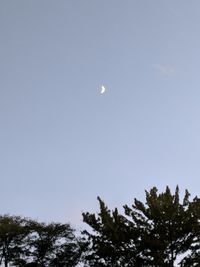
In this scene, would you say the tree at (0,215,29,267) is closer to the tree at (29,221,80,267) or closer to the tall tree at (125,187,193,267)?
the tree at (29,221,80,267)

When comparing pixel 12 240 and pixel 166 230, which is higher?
pixel 12 240

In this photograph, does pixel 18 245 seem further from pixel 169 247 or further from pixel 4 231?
pixel 169 247

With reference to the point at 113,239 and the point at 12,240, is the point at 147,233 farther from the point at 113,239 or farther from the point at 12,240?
the point at 12,240

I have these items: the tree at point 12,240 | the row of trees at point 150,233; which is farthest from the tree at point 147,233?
the tree at point 12,240

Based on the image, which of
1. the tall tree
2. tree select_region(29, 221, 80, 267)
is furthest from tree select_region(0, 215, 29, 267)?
the tall tree

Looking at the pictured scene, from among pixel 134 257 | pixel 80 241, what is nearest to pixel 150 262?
pixel 134 257

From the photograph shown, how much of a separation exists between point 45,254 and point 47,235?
184cm

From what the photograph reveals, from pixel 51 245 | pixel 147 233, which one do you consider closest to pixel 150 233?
pixel 147 233

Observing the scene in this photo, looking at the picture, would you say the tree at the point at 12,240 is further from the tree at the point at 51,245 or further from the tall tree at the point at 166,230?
the tall tree at the point at 166,230

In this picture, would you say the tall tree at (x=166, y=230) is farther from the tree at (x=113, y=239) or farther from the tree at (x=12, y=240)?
the tree at (x=12, y=240)

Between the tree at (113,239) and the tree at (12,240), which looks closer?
the tree at (113,239)

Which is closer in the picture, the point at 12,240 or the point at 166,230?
the point at 166,230

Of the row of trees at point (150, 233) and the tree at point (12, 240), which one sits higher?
the tree at point (12, 240)

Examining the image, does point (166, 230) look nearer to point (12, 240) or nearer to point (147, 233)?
point (147, 233)
